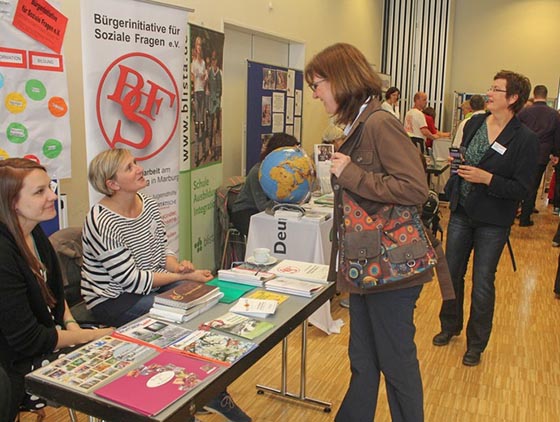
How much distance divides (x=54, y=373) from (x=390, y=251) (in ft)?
3.47

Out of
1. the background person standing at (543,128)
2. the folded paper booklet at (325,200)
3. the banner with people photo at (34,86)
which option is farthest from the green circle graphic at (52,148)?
the background person standing at (543,128)

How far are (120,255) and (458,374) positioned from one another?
1.93 metres

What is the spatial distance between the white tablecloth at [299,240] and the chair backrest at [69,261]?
4.42 ft

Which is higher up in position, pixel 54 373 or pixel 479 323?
pixel 54 373

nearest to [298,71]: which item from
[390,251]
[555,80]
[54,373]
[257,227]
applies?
[257,227]

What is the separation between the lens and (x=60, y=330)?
2.06 meters

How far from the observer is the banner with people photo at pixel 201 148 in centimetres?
406

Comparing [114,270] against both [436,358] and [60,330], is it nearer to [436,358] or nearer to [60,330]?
[60,330]

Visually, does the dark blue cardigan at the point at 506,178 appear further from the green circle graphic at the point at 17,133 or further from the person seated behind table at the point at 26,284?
the green circle graphic at the point at 17,133

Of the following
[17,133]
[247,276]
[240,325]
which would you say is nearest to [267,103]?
[17,133]

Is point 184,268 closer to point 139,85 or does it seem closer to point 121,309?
point 121,309

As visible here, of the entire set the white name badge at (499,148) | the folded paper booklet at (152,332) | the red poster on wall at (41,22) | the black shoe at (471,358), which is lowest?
the black shoe at (471,358)

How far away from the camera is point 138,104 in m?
3.23

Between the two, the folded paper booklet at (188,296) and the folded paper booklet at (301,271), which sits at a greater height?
the folded paper booklet at (188,296)
